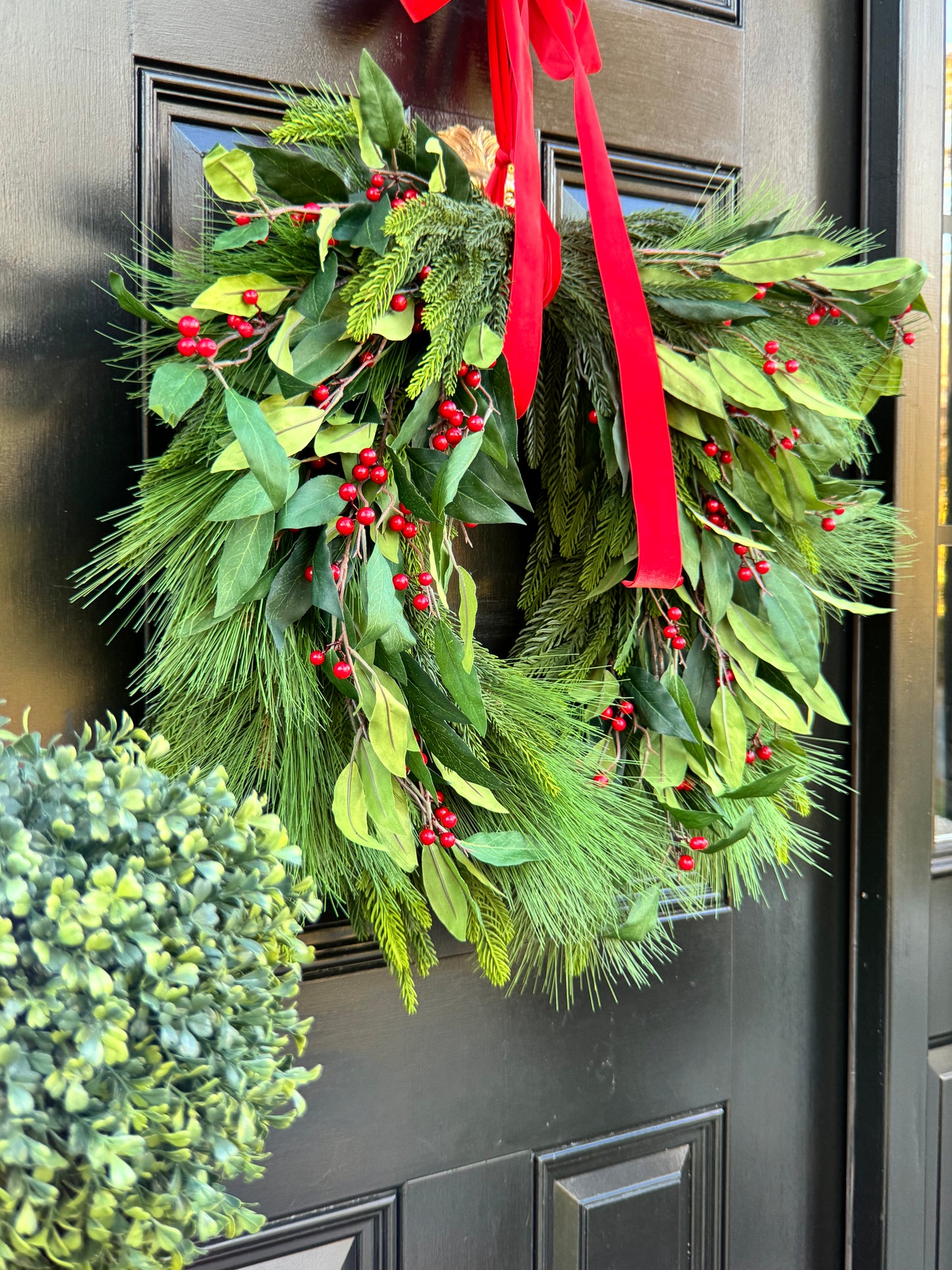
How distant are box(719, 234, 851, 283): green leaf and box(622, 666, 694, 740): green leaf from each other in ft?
1.00

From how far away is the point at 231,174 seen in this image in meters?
0.53

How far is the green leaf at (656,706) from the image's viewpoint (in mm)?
682

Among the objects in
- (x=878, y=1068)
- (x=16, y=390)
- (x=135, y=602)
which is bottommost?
(x=878, y=1068)

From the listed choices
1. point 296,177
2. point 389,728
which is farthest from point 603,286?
point 389,728

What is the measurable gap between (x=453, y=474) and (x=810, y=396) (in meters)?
0.31

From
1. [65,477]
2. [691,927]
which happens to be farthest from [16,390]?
[691,927]

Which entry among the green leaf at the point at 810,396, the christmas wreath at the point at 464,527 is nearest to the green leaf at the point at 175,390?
the christmas wreath at the point at 464,527

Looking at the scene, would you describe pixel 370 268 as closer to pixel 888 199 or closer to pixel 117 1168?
pixel 117 1168

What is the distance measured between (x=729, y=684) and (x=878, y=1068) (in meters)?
0.56

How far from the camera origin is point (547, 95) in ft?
2.69

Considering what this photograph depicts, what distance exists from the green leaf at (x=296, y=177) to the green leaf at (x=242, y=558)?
0.21 meters

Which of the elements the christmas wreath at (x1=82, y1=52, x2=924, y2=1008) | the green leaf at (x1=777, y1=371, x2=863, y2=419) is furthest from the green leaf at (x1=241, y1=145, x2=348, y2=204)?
the green leaf at (x1=777, y1=371, x2=863, y2=419)

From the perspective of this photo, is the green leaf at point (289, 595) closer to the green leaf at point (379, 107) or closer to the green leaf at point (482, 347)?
the green leaf at point (482, 347)

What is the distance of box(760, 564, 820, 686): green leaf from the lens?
718mm
